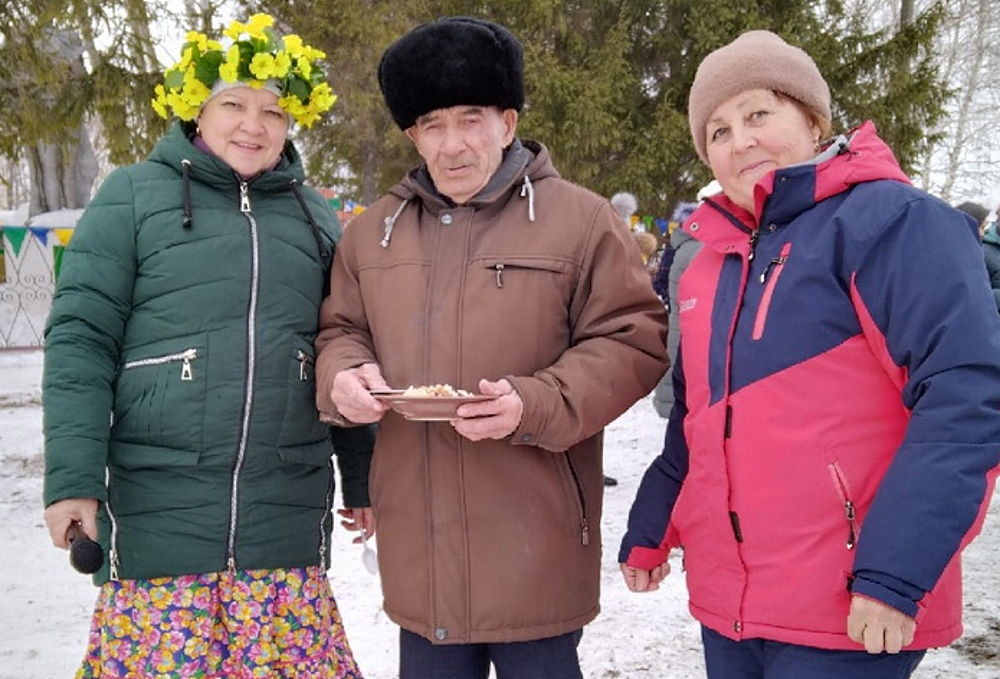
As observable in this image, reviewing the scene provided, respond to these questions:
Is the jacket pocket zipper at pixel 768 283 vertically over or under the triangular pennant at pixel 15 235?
under

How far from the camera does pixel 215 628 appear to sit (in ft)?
8.30

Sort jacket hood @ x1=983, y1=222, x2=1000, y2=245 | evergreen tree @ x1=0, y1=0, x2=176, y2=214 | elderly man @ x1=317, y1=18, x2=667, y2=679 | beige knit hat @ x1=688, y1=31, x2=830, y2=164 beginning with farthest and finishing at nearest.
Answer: evergreen tree @ x1=0, y1=0, x2=176, y2=214
jacket hood @ x1=983, y1=222, x2=1000, y2=245
elderly man @ x1=317, y1=18, x2=667, y2=679
beige knit hat @ x1=688, y1=31, x2=830, y2=164

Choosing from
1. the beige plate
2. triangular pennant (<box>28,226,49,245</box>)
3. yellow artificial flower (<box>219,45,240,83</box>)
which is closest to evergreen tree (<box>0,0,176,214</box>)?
yellow artificial flower (<box>219,45,240,83</box>)

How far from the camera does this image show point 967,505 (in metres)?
1.63

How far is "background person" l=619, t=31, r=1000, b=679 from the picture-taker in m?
1.65

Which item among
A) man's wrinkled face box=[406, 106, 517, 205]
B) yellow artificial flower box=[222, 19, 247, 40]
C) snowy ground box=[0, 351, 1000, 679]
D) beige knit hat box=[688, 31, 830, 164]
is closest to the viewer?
beige knit hat box=[688, 31, 830, 164]

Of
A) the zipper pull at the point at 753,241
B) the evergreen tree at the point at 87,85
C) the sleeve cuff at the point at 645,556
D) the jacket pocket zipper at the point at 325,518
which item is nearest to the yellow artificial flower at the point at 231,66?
the jacket pocket zipper at the point at 325,518

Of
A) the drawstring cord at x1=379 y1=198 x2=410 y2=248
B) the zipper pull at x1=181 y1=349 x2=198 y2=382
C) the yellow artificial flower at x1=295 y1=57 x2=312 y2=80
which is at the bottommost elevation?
the zipper pull at x1=181 y1=349 x2=198 y2=382

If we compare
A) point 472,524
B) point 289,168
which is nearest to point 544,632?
point 472,524

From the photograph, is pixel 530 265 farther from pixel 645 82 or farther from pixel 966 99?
pixel 966 99

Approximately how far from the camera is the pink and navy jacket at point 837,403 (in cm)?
164

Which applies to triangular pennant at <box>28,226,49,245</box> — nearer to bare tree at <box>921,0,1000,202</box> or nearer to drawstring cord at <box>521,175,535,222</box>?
drawstring cord at <box>521,175,535,222</box>

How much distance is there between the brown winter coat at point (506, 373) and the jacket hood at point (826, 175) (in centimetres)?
44

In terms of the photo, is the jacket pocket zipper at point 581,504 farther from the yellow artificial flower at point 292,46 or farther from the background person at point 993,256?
the background person at point 993,256
